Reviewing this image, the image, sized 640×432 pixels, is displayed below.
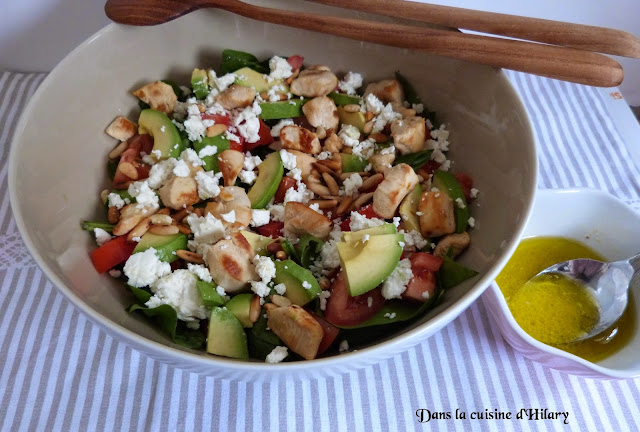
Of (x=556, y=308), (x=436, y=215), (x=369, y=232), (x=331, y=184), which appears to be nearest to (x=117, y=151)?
(x=331, y=184)

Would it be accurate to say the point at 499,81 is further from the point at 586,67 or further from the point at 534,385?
the point at 534,385

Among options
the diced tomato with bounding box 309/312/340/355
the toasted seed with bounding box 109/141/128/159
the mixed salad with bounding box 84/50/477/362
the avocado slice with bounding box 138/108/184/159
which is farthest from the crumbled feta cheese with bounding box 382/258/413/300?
the toasted seed with bounding box 109/141/128/159

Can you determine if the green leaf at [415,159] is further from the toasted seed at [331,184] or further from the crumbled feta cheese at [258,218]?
the crumbled feta cheese at [258,218]

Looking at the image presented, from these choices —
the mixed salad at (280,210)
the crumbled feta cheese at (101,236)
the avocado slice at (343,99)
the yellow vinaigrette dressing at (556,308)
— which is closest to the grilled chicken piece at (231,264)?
the mixed salad at (280,210)

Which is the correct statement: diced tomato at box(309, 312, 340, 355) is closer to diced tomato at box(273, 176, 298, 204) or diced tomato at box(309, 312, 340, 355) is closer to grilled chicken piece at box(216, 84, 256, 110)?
diced tomato at box(273, 176, 298, 204)

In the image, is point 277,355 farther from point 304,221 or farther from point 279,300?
point 304,221
